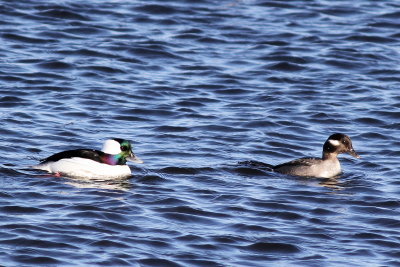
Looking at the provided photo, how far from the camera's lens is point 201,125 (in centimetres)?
1886

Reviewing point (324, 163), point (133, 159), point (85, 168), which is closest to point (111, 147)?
point (133, 159)

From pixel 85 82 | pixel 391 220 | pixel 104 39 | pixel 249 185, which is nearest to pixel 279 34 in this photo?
pixel 104 39

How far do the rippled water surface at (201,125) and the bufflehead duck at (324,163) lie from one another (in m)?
0.15

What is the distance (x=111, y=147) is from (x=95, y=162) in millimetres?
402

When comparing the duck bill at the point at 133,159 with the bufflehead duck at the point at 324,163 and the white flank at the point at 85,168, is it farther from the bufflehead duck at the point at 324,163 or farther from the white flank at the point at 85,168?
the bufflehead duck at the point at 324,163

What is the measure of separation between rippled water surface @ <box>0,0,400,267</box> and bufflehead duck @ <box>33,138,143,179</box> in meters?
0.22

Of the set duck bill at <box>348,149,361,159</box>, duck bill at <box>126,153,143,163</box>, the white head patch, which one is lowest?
duck bill at <box>348,149,361,159</box>

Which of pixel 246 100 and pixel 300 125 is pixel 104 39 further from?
pixel 300 125

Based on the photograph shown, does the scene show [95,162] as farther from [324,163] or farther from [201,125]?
[201,125]

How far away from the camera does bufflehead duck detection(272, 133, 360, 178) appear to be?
16.1 m

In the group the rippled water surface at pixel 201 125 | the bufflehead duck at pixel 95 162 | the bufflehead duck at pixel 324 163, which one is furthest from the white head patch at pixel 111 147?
the bufflehead duck at pixel 324 163

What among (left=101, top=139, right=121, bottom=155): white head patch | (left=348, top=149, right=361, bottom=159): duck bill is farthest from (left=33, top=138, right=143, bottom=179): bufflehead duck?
(left=348, top=149, right=361, bottom=159): duck bill

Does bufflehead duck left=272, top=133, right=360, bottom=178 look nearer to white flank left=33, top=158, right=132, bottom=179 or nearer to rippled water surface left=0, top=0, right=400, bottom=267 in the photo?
rippled water surface left=0, top=0, right=400, bottom=267

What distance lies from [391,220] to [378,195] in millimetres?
1328
